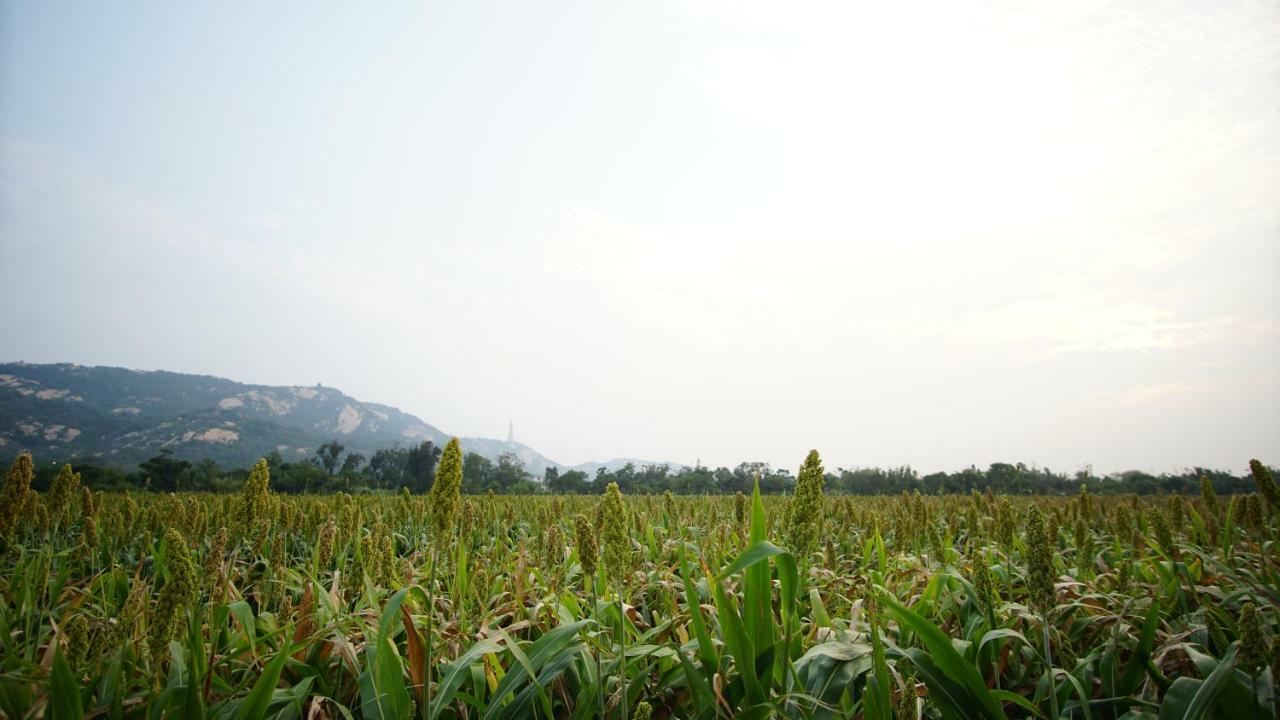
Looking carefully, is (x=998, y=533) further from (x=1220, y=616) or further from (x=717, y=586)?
(x=717, y=586)

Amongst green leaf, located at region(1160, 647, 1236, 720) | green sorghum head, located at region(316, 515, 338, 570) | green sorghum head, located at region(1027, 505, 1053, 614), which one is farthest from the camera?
green sorghum head, located at region(316, 515, 338, 570)

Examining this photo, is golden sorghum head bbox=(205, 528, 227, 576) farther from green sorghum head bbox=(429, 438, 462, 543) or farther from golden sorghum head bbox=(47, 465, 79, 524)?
golden sorghum head bbox=(47, 465, 79, 524)

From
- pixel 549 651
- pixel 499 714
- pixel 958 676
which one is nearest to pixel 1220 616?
pixel 958 676

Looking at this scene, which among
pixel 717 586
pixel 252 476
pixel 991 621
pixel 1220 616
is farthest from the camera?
pixel 1220 616

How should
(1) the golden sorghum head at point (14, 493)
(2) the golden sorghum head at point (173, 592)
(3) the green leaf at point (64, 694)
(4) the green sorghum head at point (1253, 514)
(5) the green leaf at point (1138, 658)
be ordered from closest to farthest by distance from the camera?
1. (3) the green leaf at point (64, 694)
2. (2) the golden sorghum head at point (173, 592)
3. (5) the green leaf at point (1138, 658)
4. (1) the golden sorghum head at point (14, 493)
5. (4) the green sorghum head at point (1253, 514)

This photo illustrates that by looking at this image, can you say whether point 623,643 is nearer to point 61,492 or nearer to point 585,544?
point 585,544

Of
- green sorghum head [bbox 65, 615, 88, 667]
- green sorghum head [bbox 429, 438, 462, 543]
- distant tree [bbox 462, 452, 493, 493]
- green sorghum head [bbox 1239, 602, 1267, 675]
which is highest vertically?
green sorghum head [bbox 429, 438, 462, 543]

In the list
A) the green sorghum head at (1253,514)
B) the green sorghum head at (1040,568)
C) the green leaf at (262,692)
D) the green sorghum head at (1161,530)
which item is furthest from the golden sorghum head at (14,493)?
the green sorghum head at (1253,514)

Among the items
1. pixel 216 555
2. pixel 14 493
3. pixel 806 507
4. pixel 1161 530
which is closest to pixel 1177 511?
pixel 1161 530

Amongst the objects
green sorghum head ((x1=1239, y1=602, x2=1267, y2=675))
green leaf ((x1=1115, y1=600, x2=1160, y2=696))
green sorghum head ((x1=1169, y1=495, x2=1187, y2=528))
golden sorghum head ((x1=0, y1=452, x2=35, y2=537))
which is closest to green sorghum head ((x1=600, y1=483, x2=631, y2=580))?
green sorghum head ((x1=1239, y1=602, x2=1267, y2=675))

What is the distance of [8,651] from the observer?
3.29m

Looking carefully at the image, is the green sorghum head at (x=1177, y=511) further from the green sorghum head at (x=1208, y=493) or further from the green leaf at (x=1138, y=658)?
the green leaf at (x=1138, y=658)

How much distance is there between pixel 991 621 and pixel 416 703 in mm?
4488

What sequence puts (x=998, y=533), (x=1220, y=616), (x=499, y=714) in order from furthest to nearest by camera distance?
(x=998, y=533) → (x=1220, y=616) → (x=499, y=714)
